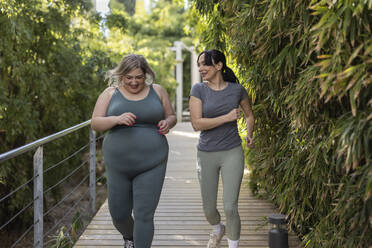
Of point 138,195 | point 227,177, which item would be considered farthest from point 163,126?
point 227,177

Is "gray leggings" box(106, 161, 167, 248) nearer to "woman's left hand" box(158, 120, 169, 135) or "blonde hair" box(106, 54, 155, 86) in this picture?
"woman's left hand" box(158, 120, 169, 135)

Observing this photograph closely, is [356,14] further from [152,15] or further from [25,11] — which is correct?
[152,15]

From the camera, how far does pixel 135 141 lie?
257cm

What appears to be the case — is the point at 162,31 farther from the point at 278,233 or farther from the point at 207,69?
the point at 278,233

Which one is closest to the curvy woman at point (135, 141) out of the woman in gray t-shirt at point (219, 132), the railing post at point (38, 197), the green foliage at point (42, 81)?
the woman in gray t-shirt at point (219, 132)

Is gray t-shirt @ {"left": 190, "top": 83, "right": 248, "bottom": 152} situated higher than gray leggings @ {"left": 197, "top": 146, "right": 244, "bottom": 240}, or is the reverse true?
gray t-shirt @ {"left": 190, "top": 83, "right": 248, "bottom": 152}

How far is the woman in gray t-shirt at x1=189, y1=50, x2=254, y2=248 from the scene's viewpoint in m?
2.83

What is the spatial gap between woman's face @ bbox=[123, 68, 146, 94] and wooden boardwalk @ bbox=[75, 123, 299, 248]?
4.51 ft

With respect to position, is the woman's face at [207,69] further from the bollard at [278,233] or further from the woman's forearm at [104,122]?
the bollard at [278,233]

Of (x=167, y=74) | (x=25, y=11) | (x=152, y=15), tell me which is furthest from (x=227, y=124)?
(x=152, y=15)

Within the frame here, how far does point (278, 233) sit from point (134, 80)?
1364mm

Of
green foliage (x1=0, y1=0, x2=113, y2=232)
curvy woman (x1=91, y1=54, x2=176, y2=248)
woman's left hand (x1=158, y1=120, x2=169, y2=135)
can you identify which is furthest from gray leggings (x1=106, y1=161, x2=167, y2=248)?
green foliage (x1=0, y1=0, x2=113, y2=232)

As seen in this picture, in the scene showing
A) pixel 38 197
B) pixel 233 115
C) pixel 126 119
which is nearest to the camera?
pixel 126 119

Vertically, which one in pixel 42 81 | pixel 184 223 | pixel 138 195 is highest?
pixel 42 81
